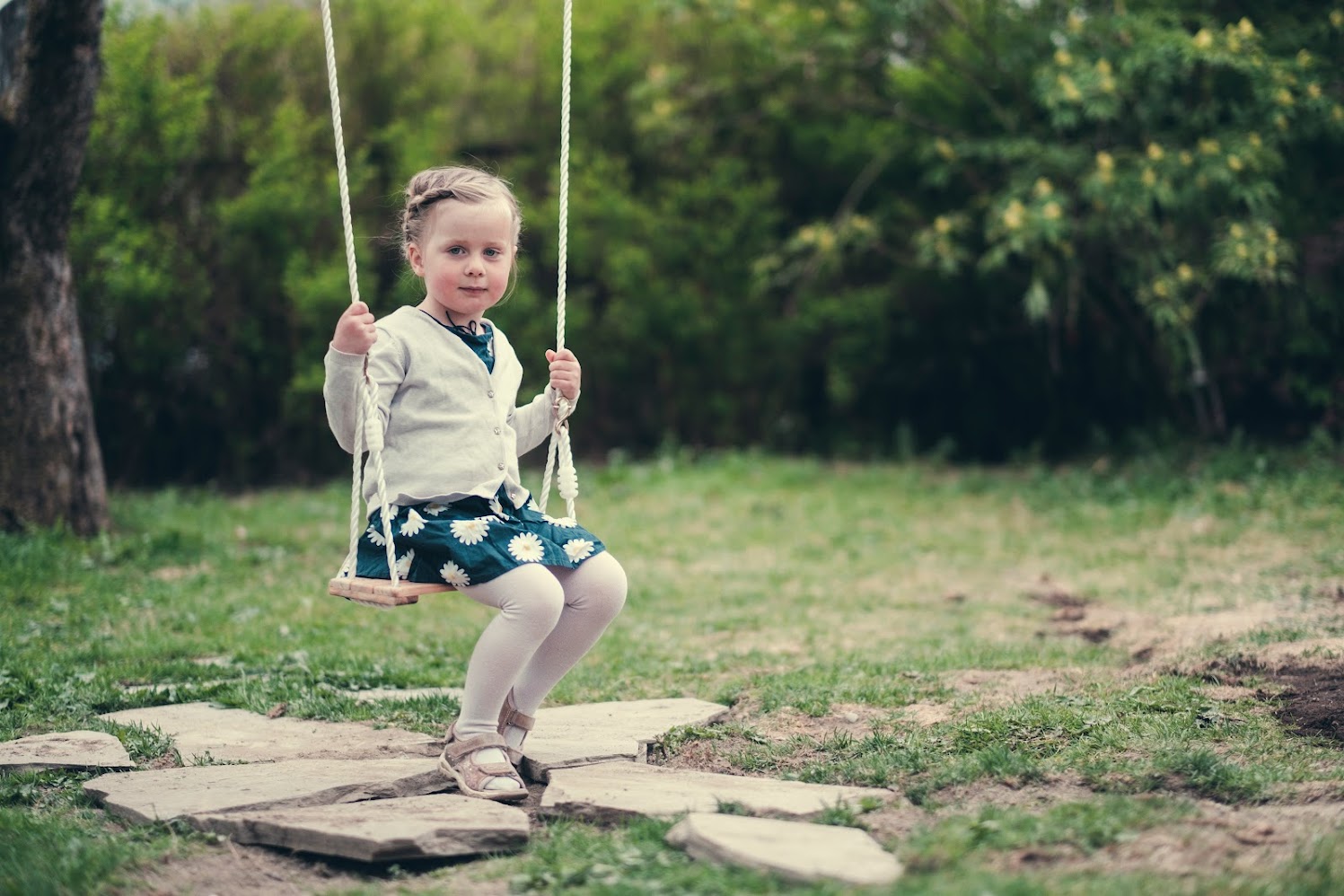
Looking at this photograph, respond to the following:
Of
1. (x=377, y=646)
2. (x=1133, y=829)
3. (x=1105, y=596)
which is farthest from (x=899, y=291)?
(x=1133, y=829)

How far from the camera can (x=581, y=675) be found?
4758 millimetres

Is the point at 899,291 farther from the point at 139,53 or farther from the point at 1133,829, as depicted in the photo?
the point at 1133,829

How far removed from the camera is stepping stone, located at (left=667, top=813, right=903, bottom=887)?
254 centimetres

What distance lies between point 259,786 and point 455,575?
67cm

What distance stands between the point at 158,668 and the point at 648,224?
668 cm

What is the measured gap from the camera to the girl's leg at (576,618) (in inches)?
131

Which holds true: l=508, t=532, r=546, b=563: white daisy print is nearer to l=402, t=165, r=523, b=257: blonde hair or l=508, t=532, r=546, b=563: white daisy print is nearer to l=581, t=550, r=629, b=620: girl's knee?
l=581, t=550, r=629, b=620: girl's knee

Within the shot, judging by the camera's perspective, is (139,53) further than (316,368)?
No

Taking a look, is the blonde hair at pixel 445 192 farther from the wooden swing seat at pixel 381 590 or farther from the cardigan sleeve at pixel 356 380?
the wooden swing seat at pixel 381 590

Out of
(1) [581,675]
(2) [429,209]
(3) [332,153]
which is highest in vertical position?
(3) [332,153]

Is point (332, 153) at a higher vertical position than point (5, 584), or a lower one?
higher

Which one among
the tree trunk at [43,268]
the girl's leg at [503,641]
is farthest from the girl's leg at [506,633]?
the tree trunk at [43,268]

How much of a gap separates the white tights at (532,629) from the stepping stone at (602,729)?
0.16m

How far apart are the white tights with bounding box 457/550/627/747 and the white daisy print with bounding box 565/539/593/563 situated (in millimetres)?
20
